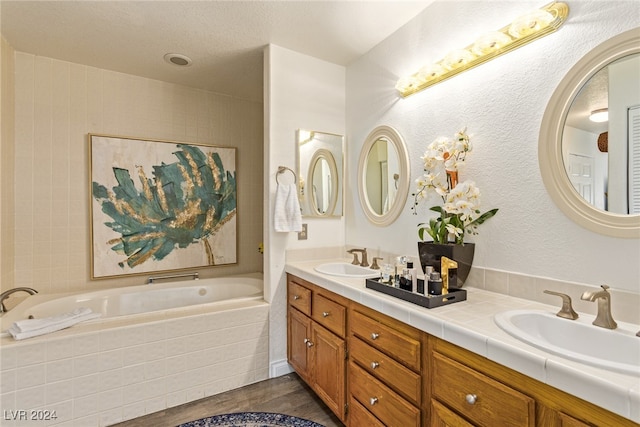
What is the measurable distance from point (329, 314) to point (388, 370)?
1.74 feet

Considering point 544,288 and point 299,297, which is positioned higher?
point 544,288

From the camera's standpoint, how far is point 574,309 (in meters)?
1.22

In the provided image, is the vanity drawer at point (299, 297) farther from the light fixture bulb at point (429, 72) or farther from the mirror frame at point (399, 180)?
the light fixture bulb at point (429, 72)

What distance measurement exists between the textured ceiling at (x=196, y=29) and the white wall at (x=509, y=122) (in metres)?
0.33

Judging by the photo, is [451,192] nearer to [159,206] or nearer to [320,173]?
[320,173]

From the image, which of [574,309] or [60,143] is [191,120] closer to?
[60,143]

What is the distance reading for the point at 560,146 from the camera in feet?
4.15

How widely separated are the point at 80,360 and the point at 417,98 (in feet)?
8.61

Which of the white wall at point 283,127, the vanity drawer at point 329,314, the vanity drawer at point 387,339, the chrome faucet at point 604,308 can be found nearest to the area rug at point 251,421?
the white wall at point 283,127

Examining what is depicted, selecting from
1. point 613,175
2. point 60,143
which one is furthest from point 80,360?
point 613,175

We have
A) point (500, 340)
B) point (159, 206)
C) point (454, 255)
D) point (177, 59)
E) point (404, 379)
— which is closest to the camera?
point (500, 340)

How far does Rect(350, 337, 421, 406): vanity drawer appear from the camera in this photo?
4.08ft

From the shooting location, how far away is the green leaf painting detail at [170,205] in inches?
110

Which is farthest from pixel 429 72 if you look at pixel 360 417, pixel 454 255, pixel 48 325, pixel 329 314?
pixel 48 325
